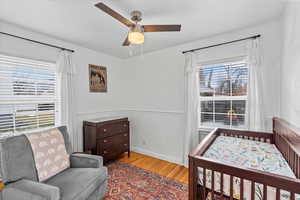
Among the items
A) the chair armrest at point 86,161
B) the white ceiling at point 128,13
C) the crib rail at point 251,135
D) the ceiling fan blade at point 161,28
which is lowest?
the chair armrest at point 86,161

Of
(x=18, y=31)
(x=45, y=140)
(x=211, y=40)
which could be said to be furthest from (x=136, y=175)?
(x=18, y=31)

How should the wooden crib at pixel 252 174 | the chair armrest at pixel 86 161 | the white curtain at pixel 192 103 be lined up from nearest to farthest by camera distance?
1. the wooden crib at pixel 252 174
2. the chair armrest at pixel 86 161
3. the white curtain at pixel 192 103

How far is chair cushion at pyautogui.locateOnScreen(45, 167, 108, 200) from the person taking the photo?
4.25 feet

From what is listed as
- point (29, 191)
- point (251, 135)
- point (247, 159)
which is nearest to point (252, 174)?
point (247, 159)

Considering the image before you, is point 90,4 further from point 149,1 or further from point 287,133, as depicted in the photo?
point 287,133

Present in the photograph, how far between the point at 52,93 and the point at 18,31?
39.9 inches

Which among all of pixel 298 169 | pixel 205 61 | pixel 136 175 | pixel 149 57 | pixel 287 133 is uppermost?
pixel 149 57

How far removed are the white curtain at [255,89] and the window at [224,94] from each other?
0.43ft

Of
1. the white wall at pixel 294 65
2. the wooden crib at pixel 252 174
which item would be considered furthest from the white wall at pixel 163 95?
the wooden crib at pixel 252 174

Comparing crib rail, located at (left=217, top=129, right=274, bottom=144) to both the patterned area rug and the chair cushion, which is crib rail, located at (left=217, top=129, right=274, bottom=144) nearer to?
the patterned area rug

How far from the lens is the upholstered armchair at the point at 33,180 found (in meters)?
1.16

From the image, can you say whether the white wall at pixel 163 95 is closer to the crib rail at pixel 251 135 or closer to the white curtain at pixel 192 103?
the white curtain at pixel 192 103

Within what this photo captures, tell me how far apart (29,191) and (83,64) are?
229cm

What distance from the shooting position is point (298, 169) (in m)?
1.02
